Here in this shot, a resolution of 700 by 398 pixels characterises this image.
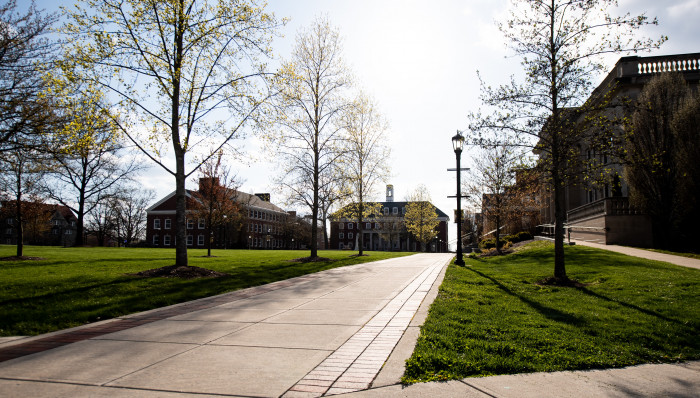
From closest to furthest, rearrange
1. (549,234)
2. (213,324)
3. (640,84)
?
(213,324) < (640,84) < (549,234)

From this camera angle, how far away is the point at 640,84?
Answer: 26125mm

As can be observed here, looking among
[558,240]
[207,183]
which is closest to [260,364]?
[558,240]

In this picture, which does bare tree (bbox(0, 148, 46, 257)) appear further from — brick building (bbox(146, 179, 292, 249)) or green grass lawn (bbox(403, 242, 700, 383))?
brick building (bbox(146, 179, 292, 249))

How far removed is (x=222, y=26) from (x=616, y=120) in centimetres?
1263

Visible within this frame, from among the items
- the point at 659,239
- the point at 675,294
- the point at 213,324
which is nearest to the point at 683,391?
the point at 213,324

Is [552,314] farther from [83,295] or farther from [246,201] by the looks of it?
[246,201]

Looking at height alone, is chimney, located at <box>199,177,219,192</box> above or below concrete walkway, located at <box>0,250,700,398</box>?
above

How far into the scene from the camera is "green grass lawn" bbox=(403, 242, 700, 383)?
14.6ft

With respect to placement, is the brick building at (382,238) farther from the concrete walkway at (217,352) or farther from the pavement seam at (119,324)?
the concrete walkway at (217,352)

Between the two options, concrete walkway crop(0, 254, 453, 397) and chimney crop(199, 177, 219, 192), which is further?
chimney crop(199, 177, 219, 192)

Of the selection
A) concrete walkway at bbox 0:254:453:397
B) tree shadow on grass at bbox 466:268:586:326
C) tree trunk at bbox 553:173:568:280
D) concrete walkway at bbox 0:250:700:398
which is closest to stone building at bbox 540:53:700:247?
tree trunk at bbox 553:173:568:280

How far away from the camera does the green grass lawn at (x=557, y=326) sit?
4.44 metres

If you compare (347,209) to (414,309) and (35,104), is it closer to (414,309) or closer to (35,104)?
(35,104)

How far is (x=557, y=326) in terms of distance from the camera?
626cm
